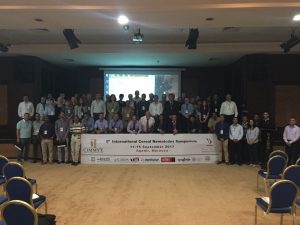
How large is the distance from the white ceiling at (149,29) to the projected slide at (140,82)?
748mm

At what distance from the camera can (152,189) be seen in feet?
24.8

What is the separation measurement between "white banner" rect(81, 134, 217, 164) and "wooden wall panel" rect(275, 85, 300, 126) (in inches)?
149

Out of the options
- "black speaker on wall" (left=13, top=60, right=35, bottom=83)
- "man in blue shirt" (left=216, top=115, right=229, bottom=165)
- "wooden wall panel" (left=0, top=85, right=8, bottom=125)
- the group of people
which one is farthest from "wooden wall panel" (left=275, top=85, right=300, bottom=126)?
"wooden wall panel" (left=0, top=85, right=8, bottom=125)

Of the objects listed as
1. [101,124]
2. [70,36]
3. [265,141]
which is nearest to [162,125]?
[101,124]

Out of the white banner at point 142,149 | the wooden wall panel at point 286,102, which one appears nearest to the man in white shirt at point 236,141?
the white banner at point 142,149

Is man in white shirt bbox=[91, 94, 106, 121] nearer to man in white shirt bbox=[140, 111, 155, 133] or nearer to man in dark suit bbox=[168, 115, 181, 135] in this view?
man in white shirt bbox=[140, 111, 155, 133]

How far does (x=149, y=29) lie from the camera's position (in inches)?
389

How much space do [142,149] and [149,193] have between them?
3679 mm

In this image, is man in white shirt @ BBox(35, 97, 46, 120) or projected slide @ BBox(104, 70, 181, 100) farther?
projected slide @ BBox(104, 70, 181, 100)

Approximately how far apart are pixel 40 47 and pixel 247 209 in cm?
924

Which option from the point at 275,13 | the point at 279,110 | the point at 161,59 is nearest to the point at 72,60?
the point at 161,59

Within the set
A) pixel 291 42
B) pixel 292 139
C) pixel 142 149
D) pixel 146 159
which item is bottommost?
pixel 146 159

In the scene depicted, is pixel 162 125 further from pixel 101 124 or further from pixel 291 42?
pixel 291 42

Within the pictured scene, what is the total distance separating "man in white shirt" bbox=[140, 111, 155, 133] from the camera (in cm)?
1155
